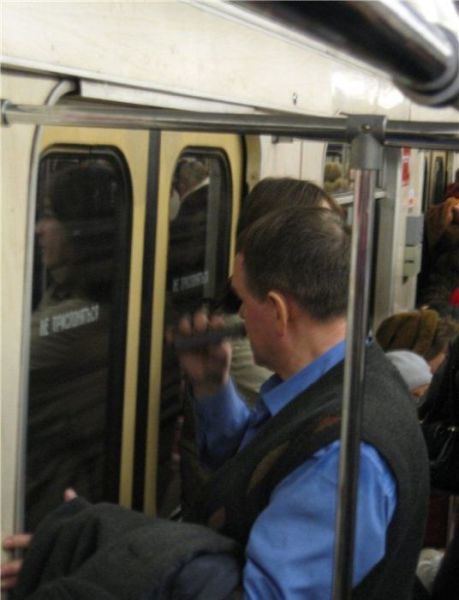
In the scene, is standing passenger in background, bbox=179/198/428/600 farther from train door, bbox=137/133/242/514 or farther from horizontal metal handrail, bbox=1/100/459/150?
train door, bbox=137/133/242/514

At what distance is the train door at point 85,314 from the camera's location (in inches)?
80.1

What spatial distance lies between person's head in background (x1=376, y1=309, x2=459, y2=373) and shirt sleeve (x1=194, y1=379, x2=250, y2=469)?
1.69 metres

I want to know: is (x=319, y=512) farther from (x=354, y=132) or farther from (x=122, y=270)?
(x=122, y=270)

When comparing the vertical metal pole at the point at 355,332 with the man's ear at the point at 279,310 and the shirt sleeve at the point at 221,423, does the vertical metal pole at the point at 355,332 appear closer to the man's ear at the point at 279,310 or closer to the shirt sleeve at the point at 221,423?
the man's ear at the point at 279,310

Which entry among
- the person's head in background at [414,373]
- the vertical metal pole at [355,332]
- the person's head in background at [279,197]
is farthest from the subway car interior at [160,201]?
the person's head in background at [414,373]

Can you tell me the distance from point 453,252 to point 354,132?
5.47 meters

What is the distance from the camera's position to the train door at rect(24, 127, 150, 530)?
2035mm

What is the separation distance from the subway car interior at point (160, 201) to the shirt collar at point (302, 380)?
0.70 feet

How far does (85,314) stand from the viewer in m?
2.27

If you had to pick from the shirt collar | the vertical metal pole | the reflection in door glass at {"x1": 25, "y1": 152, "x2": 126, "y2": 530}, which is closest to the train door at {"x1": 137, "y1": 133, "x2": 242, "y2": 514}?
the reflection in door glass at {"x1": 25, "y1": 152, "x2": 126, "y2": 530}

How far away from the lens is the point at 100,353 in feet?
7.79

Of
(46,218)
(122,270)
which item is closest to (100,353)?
(122,270)

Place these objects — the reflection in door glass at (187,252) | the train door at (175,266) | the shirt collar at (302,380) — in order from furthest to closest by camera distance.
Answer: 1. the reflection in door glass at (187,252)
2. the train door at (175,266)
3. the shirt collar at (302,380)

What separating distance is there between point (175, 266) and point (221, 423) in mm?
886
